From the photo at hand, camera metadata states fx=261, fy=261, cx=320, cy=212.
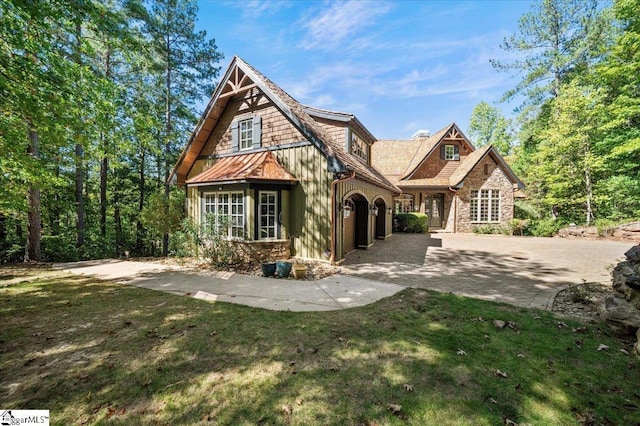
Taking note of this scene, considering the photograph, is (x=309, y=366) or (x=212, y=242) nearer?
(x=309, y=366)

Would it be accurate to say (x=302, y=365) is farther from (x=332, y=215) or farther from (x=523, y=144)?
(x=523, y=144)

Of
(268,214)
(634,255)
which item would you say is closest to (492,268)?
(634,255)

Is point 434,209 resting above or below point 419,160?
below

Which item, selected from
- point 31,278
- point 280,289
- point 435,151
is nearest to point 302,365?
point 280,289

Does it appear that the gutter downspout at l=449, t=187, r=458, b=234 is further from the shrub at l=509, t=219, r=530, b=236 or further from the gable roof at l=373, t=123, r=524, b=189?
the shrub at l=509, t=219, r=530, b=236

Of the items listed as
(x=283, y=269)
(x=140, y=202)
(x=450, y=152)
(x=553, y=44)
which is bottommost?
(x=283, y=269)

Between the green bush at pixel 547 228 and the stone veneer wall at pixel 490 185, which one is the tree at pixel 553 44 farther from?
the green bush at pixel 547 228

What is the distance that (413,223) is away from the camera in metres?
19.8

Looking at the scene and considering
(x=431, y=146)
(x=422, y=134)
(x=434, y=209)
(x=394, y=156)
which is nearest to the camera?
(x=434, y=209)

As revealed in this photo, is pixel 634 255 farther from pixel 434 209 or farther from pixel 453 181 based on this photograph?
pixel 434 209

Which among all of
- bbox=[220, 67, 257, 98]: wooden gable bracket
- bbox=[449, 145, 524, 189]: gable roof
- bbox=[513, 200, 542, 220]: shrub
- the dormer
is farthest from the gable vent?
bbox=[220, 67, 257, 98]: wooden gable bracket

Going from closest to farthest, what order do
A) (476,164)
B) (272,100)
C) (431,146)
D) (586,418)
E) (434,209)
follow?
(586,418) < (272,100) < (476,164) < (434,209) < (431,146)

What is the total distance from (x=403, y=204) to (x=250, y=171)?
1614 cm

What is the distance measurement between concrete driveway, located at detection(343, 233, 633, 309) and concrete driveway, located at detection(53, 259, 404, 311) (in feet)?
4.06
